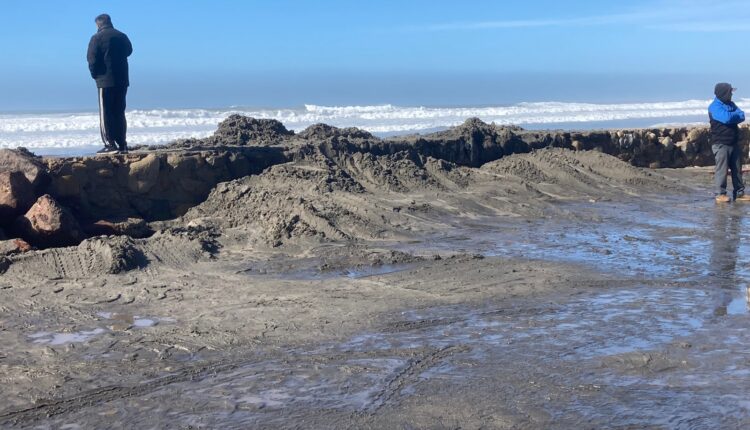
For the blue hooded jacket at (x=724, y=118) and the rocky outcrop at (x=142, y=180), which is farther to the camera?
the blue hooded jacket at (x=724, y=118)

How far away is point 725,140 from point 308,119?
22.9m

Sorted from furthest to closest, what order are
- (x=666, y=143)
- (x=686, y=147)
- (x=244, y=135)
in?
(x=686, y=147), (x=666, y=143), (x=244, y=135)

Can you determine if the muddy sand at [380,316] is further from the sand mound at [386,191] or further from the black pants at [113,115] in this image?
the black pants at [113,115]

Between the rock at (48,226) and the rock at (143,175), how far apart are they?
5.40ft

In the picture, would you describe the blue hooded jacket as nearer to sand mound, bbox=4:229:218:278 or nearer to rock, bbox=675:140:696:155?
rock, bbox=675:140:696:155

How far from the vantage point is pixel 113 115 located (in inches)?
426

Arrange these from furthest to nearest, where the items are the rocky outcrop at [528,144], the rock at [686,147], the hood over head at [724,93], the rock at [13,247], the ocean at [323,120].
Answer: the ocean at [323,120], the rock at [686,147], the rocky outcrop at [528,144], the hood over head at [724,93], the rock at [13,247]

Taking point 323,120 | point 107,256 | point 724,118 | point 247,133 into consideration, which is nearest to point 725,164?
point 724,118

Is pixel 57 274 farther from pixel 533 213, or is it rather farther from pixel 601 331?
pixel 533 213

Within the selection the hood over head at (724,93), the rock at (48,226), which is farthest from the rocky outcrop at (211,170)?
the hood over head at (724,93)

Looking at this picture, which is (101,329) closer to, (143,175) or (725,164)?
(143,175)

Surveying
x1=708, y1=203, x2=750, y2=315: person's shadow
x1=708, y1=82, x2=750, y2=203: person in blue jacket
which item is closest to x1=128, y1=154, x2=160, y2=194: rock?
x1=708, y1=203, x2=750, y2=315: person's shadow

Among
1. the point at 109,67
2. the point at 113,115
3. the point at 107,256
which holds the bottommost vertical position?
the point at 107,256

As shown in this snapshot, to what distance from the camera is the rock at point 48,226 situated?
8.84 meters
